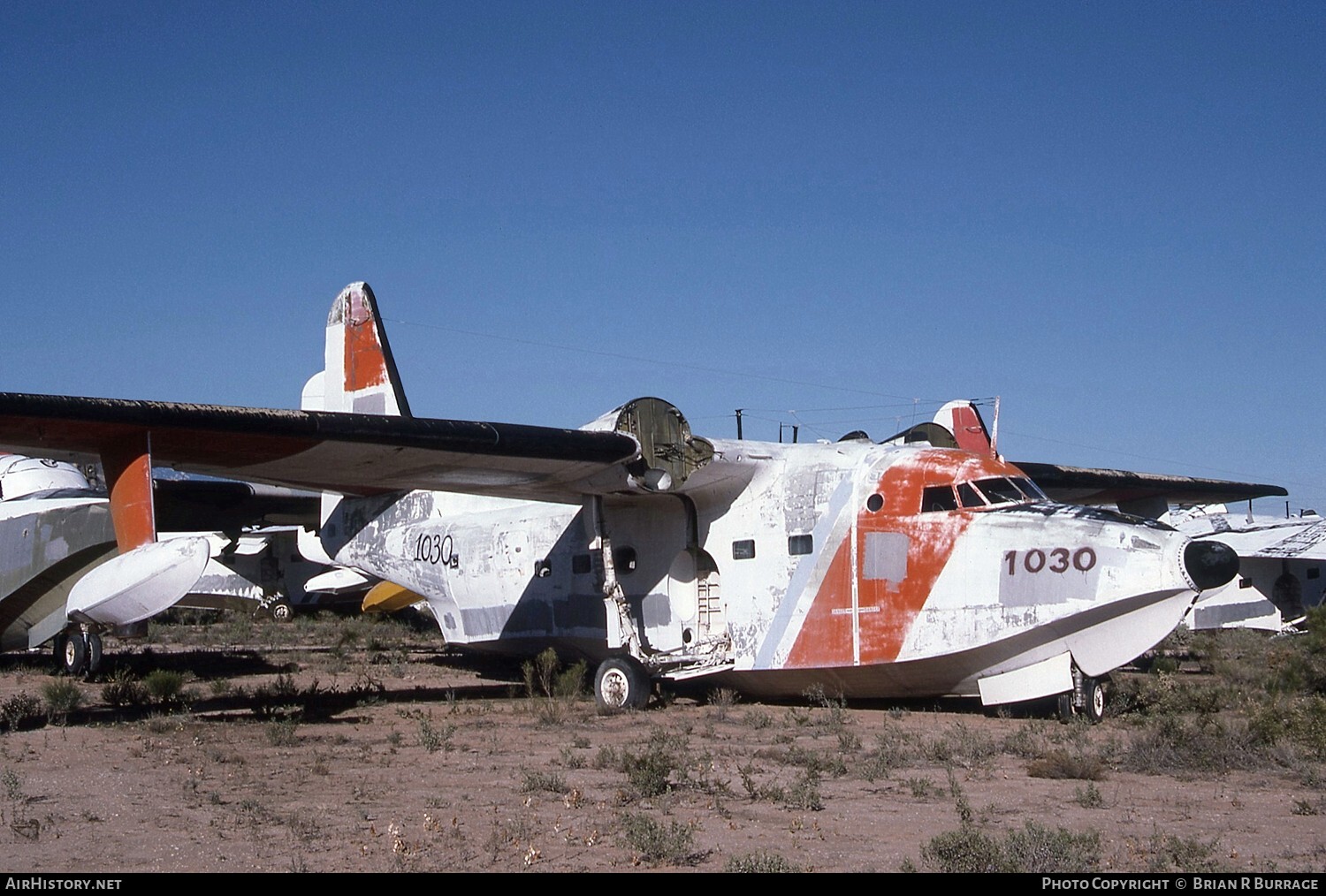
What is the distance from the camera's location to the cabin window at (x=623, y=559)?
14394mm

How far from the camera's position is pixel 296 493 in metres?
19.6

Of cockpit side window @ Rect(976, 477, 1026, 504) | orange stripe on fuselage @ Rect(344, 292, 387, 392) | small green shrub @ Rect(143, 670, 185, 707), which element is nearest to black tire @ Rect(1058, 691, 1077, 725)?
cockpit side window @ Rect(976, 477, 1026, 504)

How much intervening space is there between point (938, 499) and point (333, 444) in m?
6.17

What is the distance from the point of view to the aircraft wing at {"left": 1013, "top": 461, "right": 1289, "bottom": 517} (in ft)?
59.0

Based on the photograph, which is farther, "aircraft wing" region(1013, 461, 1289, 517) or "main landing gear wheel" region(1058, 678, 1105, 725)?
"aircraft wing" region(1013, 461, 1289, 517)

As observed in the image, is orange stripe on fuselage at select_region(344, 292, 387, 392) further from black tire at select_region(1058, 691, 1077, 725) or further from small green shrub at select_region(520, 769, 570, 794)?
black tire at select_region(1058, 691, 1077, 725)

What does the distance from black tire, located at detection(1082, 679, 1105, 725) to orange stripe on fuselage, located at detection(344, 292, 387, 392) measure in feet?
37.4

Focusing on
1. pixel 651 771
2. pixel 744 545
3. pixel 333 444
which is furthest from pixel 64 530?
pixel 651 771

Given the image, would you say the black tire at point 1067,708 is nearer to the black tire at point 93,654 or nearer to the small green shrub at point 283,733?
the small green shrub at point 283,733

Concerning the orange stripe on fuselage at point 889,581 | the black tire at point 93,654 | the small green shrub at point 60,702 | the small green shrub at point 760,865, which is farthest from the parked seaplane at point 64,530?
the small green shrub at point 760,865

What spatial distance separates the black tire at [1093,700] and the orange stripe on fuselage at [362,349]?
11.4 meters

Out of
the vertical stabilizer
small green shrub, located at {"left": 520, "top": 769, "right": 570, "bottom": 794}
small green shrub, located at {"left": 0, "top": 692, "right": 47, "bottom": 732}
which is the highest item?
the vertical stabilizer

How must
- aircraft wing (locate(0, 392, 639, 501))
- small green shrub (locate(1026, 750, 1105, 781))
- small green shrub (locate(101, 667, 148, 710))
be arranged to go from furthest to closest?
small green shrub (locate(101, 667, 148, 710)), aircraft wing (locate(0, 392, 639, 501)), small green shrub (locate(1026, 750, 1105, 781))
